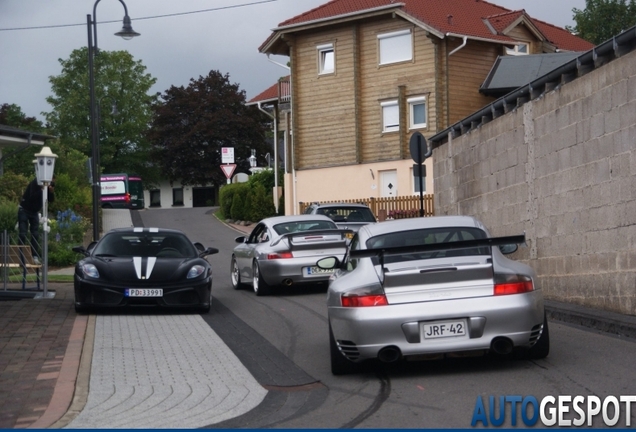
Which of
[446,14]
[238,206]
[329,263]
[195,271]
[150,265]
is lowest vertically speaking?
[195,271]

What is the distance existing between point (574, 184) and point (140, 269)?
20.6 feet

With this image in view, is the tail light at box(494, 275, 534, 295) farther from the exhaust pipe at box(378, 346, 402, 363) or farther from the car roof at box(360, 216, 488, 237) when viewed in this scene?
the car roof at box(360, 216, 488, 237)

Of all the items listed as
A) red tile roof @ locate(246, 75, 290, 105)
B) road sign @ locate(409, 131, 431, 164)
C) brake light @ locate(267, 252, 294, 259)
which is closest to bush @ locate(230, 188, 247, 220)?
red tile roof @ locate(246, 75, 290, 105)

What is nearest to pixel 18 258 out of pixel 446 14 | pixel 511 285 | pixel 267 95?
pixel 511 285

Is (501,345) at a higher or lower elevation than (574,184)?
lower

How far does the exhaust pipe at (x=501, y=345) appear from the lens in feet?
28.5

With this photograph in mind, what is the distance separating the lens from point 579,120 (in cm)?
1355

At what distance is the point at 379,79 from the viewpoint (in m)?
44.4

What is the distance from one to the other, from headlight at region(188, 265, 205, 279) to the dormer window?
3329cm

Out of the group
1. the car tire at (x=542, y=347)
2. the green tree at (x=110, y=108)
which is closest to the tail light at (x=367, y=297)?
the car tire at (x=542, y=347)

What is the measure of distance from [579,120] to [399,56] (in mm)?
30810

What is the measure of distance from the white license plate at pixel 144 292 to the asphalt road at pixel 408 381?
6.98 ft

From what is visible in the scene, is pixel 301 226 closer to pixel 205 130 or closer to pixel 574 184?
pixel 574 184

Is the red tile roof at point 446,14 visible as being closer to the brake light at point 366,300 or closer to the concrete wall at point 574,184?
the concrete wall at point 574,184
